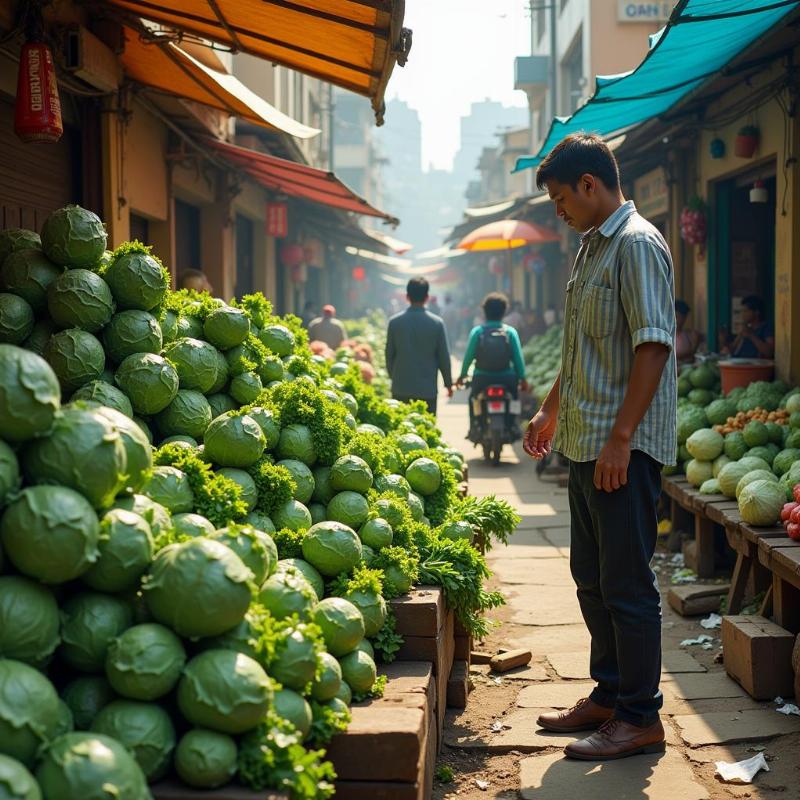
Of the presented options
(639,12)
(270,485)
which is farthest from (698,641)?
(639,12)

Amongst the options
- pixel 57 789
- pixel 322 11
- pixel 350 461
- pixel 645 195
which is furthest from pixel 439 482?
pixel 645 195

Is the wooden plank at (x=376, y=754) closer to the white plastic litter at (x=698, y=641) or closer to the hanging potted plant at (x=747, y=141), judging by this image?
the white plastic litter at (x=698, y=641)

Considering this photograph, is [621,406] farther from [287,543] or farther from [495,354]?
[495,354]

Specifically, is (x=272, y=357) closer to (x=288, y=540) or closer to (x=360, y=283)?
(x=288, y=540)

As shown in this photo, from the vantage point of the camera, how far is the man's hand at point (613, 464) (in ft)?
12.3

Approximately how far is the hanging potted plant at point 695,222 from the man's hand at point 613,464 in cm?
780

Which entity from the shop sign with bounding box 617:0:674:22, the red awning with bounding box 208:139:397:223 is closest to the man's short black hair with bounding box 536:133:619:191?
the red awning with bounding box 208:139:397:223

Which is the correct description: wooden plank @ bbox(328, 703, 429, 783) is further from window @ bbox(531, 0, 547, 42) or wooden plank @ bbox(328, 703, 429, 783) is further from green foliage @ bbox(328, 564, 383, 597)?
window @ bbox(531, 0, 547, 42)

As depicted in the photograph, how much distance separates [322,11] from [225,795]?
4.37m

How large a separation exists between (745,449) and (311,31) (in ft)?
A: 13.4

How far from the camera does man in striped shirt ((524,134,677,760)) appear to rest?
3787mm

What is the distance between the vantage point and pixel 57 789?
2.14 meters

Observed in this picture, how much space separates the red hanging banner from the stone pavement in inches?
144

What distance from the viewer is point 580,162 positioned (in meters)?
3.94
